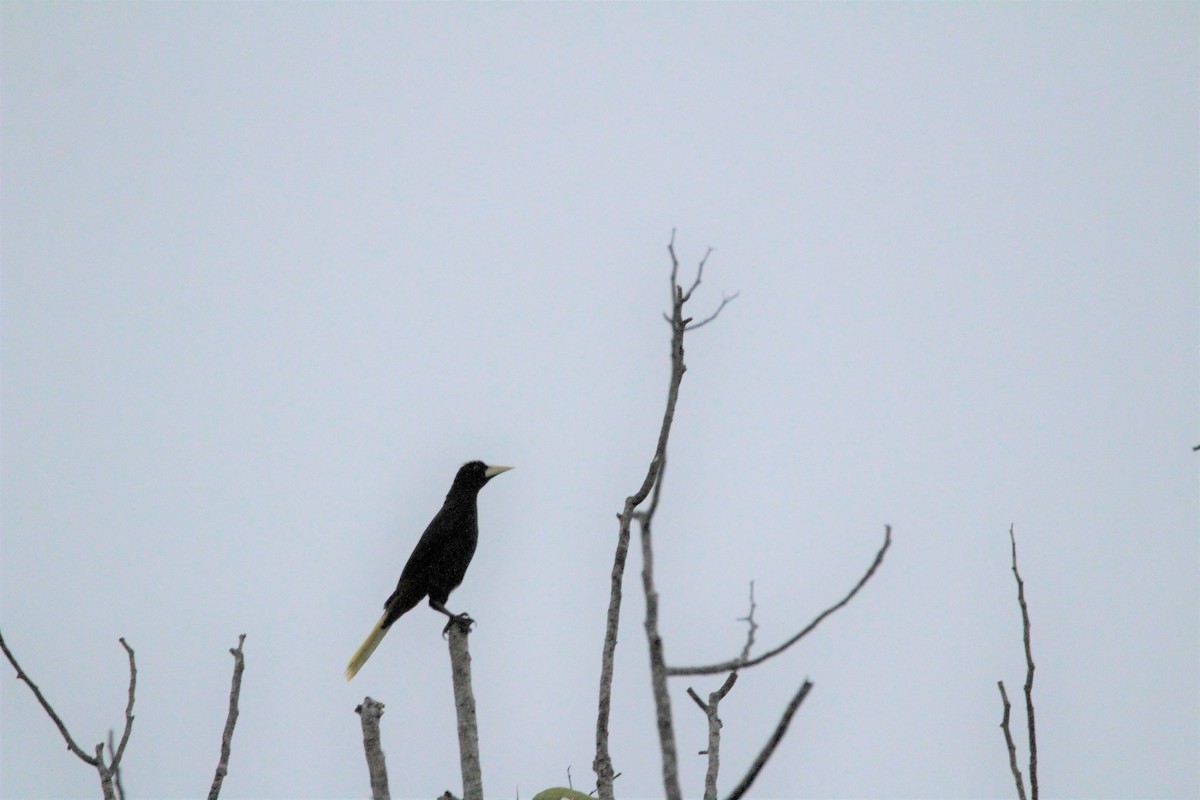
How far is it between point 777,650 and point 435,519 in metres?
5.69

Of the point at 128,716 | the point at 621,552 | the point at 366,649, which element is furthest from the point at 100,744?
the point at 366,649

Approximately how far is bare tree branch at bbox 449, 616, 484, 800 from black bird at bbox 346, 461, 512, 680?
2.93 m

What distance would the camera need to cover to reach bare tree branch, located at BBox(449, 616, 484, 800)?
133 inches

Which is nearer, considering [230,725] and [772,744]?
[772,744]

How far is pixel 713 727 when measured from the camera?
357 centimetres

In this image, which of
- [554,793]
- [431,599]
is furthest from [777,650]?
[431,599]

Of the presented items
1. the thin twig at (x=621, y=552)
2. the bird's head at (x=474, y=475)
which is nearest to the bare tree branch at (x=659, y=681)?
the thin twig at (x=621, y=552)

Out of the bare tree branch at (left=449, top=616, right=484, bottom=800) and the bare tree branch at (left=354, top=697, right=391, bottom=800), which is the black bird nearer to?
the bare tree branch at (left=449, top=616, right=484, bottom=800)

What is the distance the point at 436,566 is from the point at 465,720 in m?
3.56

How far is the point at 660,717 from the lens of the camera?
1780 mm

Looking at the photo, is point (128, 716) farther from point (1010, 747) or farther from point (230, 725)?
point (1010, 747)

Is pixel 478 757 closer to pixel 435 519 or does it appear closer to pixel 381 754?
pixel 381 754

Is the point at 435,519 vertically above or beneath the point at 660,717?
above

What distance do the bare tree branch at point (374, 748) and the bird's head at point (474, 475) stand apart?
13.4ft
